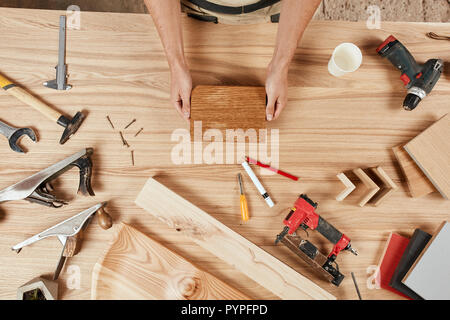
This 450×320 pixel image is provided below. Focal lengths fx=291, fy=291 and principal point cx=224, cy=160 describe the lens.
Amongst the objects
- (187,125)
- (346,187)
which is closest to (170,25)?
(187,125)

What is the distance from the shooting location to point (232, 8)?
101 centimetres

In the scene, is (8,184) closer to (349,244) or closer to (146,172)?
(146,172)

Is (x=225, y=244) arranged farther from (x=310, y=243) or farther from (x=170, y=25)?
(x=170, y=25)

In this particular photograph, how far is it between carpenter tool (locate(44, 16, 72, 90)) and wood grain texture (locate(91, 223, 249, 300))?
1.78 feet

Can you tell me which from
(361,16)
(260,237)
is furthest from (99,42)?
(361,16)

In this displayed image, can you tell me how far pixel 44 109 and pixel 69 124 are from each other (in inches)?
4.0

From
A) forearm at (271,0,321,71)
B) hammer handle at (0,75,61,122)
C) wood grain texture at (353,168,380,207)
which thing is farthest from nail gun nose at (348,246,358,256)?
hammer handle at (0,75,61,122)

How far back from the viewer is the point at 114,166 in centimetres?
100

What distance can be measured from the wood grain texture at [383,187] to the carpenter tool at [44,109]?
1.03m

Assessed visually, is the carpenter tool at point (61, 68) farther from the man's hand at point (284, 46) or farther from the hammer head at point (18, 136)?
the man's hand at point (284, 46)

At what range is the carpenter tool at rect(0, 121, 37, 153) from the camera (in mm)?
975

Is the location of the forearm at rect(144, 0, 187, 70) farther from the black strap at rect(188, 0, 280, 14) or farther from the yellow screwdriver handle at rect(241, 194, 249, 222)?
the yellow screwdriver handle at rect(241, 194, 249, 222)

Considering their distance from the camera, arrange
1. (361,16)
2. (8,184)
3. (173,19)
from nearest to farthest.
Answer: (173,19)
(8,184)
(361,16)

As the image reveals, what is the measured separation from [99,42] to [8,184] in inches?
22.7
